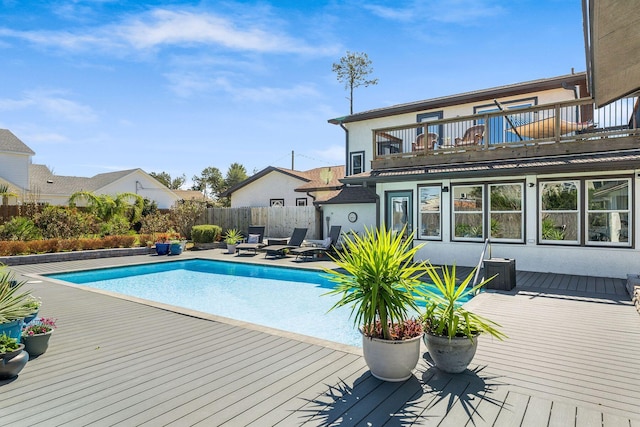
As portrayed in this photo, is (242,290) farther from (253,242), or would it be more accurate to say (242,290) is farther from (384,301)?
(384,301)

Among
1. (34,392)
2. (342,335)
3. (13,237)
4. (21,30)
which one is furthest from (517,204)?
(13,237)

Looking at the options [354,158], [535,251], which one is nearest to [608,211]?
[535,251]

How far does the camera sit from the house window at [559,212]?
29.6 ft

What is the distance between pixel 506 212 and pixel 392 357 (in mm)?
7911

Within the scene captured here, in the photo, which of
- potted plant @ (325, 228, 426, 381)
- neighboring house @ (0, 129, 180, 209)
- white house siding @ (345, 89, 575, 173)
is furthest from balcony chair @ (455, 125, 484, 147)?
neighboring house @ (0, 129, 180, 209)

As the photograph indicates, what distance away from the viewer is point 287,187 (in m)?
23.6

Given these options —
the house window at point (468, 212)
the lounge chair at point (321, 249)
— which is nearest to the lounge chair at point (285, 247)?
the lounge chair at point (321, 249)

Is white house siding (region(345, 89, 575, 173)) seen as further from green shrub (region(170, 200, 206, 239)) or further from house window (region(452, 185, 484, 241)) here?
green shrub (region(170, 200, 206, 239))

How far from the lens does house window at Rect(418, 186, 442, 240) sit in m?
10.9

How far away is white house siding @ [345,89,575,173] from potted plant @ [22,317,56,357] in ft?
39.0

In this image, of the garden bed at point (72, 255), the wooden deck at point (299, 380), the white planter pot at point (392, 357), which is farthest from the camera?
the garden bed at point (72, 255)

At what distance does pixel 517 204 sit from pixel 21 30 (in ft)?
44.6

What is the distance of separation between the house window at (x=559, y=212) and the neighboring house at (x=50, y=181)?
23096 millimetres

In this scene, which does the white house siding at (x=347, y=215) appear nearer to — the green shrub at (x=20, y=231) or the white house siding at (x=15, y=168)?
the green shrub at (x=20, y=231)
